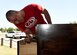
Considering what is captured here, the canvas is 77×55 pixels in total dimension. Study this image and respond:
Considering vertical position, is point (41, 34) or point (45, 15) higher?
point (45, 15)

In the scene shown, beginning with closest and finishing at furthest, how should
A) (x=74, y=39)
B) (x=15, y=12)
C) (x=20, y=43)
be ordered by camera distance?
1. (x=74, y=39)
2. (x=20, y=43)
3. (x=15, y=12)

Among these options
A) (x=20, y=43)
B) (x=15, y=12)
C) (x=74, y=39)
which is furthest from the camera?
(x=15, y=12)

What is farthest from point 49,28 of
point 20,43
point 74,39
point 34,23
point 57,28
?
point 34,23

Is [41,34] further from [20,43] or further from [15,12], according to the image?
[15,12]

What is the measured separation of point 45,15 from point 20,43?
38 centimetres

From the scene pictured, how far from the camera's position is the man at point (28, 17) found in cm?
202

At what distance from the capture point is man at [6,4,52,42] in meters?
2.02

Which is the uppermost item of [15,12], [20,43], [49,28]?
[15,12]

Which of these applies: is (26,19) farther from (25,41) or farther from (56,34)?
(56,34)

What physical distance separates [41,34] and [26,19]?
2.47 ft

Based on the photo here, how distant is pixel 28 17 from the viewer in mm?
2029

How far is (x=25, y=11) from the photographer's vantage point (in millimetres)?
2086

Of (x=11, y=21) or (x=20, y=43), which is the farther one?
(x=11, y=21)

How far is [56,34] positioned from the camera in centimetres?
129
